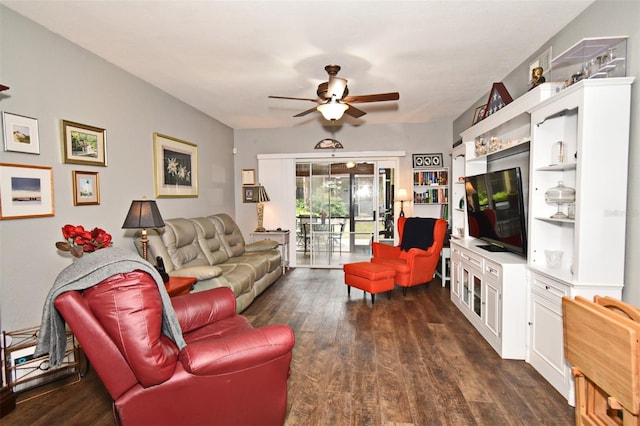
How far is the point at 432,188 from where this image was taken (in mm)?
5777

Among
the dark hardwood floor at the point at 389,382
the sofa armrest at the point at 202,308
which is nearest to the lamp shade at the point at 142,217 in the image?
the sofa armrest at the point at 202,308

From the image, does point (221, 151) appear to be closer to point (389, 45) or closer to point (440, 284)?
point (389, 45)

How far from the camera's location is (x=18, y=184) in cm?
235

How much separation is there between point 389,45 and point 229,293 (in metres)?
2.51

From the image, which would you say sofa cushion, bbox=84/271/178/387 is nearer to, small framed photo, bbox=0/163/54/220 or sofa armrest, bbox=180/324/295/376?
sofa armrest, bbox=180/324/295/376

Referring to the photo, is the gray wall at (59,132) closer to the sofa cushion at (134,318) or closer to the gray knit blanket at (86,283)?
the gray knit blanket at (86,283)

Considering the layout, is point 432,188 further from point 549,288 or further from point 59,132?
point 59,132

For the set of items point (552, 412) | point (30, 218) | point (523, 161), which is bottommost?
point (552, 412)

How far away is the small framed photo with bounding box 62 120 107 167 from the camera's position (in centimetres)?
275

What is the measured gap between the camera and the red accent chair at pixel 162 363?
4.56 ft

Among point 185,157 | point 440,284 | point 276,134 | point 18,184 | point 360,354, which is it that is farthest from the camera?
point 276,134

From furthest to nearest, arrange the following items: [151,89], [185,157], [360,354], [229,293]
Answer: [185,157], [151,89], [360,354], [229,293]

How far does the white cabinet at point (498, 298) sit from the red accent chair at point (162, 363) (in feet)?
6.49

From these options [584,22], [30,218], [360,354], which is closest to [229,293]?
[360,354]
